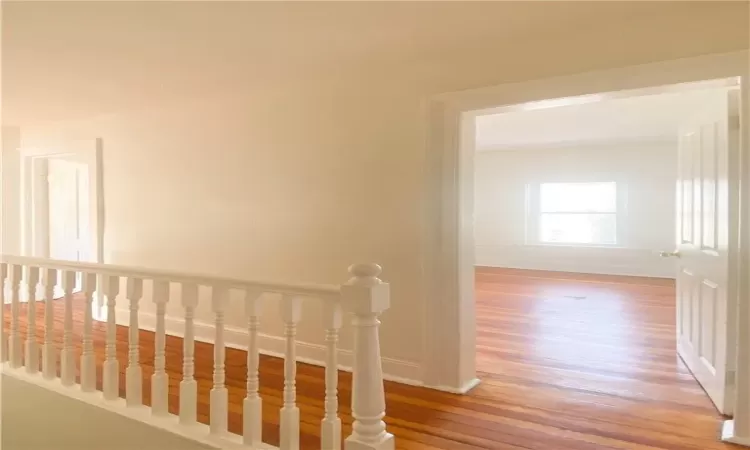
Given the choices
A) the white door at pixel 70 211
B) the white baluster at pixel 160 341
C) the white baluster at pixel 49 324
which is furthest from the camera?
the white door at pixel 70 211

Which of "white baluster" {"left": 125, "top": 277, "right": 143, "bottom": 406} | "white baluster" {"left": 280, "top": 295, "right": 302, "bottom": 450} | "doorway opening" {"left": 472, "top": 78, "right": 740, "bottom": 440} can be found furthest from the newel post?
"doorway opening" {"left": 472, "top": 78, "right": 740, "bottom": 440}

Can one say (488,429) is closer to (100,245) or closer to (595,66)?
(595,66)

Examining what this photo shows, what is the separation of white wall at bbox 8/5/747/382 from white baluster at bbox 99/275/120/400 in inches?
57.6

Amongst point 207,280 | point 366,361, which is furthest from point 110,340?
point 366,361

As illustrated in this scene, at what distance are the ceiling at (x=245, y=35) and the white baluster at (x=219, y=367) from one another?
1280 mm

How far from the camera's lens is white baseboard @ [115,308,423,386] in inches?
128

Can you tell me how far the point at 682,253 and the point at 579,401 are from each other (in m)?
1.41

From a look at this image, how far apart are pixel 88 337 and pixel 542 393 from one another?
254cm

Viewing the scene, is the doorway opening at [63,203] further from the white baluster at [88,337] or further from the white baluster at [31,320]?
the white baluster at [88,337]

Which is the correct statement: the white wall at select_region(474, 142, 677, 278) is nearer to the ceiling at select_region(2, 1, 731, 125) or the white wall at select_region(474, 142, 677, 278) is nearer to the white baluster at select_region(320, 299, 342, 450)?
the ceiling at select_region(2, 1, 731, 125)

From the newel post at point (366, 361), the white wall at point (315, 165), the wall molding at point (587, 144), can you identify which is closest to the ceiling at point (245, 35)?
the white wall at point (315, 165)

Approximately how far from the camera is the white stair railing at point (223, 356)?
1.78 metres

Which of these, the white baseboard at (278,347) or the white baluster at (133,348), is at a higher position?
the white baluster at (133,348)

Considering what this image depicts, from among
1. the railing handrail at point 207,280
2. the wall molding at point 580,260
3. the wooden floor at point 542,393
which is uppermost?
the railing handrail at point 207,280
